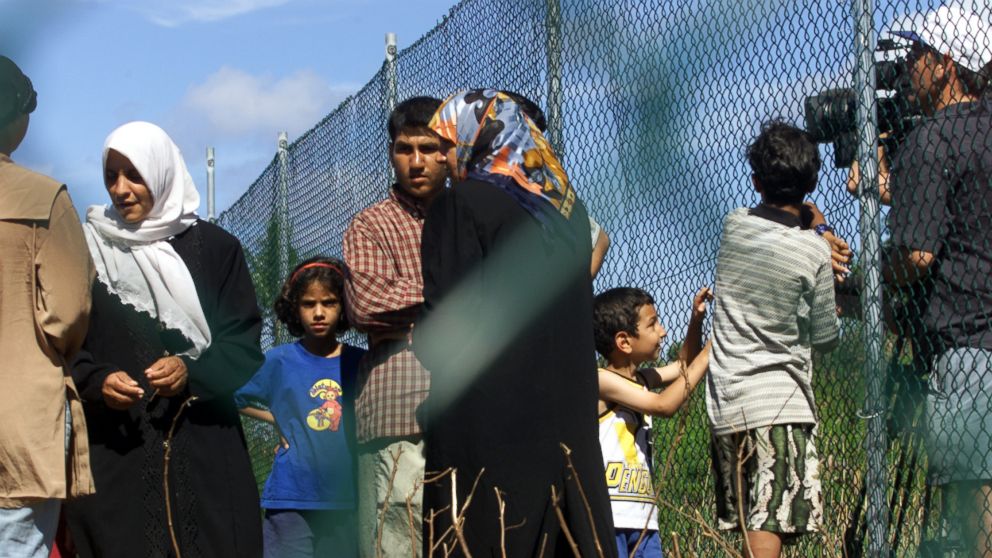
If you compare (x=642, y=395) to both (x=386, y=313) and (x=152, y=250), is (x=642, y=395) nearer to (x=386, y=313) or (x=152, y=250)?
(x=386, y=313)

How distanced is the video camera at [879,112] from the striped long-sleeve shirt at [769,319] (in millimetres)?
263

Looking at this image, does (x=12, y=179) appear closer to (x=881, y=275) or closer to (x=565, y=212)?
(x=565, y=212)

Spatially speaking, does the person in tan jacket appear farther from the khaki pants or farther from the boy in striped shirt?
the boy in striped shirt

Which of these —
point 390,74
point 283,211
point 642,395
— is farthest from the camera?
point 283,211

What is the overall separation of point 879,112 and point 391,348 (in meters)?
1.46

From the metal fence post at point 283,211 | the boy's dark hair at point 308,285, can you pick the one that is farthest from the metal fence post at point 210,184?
the boy's dark hair at point 308,285

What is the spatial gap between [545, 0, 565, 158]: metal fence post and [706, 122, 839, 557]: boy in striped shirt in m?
1.00

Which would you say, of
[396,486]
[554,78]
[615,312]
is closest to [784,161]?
[615,312]

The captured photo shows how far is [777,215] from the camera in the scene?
13.3 ft

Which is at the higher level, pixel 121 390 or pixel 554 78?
pixel 554 78

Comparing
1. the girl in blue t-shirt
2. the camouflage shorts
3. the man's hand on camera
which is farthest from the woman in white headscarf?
the man's hand on camera

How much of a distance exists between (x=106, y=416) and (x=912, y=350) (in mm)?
2118

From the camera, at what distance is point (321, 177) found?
7723 mm

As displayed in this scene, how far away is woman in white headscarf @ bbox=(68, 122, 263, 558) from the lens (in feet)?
12.9
